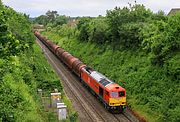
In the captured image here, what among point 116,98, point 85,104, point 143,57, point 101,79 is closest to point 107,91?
point 116,98

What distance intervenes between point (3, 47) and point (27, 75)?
13554 mm

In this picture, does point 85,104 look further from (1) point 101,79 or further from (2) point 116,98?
(2) point 116,98

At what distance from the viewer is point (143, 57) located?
4034 centimetres

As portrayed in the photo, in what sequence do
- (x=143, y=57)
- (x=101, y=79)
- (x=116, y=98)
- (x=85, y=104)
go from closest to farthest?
(x=116, y=98)
(x=101, y=79)
(x=85, y=104)
(x=143, y=57)

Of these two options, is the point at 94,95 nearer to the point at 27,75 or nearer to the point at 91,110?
the point at 91,110

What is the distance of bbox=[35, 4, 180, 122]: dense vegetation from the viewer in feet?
97.0

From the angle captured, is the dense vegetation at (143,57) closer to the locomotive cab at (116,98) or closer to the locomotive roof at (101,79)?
the locomotive cab at (116,98)

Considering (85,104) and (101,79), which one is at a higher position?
(101,79)

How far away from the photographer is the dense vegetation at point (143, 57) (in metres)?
29.6

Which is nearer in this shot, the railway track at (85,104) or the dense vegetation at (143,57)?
the railway track at (85,104)

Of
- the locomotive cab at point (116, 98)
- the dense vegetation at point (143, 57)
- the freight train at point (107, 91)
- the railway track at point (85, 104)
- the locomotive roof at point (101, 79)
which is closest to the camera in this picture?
the railway track at point (85, 104)

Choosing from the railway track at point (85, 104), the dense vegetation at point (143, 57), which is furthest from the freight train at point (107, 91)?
the dense vegetation at point (143, 57)

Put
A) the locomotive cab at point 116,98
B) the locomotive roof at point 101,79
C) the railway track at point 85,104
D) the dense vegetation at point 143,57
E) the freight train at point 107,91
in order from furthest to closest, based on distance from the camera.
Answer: the locomotive roof at point 101,79
the freight train at point 107,91
the locomotive cab at point 116,98
the dense vegetation at point 143,57
the railway track at point 85,104

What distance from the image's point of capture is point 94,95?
36875 millimetres
